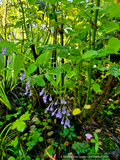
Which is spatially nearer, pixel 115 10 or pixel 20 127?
pixel 115 10

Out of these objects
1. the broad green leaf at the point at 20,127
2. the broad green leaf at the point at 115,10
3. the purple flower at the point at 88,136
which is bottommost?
the purple flower at the point at 88,136

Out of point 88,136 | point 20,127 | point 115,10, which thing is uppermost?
point 115,10

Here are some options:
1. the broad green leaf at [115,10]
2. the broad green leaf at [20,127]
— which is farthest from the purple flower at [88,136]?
the broad green leaf at [115,10]

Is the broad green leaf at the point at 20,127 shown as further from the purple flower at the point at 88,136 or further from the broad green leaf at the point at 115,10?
the broad green leaf at the point at 115,10

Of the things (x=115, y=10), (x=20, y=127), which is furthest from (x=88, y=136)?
(x=115, y=10)

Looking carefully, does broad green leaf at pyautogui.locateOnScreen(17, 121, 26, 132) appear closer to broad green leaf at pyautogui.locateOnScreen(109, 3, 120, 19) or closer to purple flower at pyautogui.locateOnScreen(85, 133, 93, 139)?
purple flower at pyautogui.locateOnScreen(85, 133, 93, 139)

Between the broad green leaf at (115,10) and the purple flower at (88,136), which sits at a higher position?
the broad green leaf at (115,10)

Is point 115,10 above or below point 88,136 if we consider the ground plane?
above

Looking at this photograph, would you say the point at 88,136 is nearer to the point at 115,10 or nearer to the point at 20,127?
the point at 20,127

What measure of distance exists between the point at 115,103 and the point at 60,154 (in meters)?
0.91

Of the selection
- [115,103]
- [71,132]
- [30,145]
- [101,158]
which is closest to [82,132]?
[71,132]

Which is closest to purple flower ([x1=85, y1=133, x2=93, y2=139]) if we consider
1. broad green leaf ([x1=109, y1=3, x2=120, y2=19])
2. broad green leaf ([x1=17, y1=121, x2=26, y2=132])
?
broad green leaf ([x1=17, y1=121, x2=26, y2=132])

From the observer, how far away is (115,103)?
134 cm

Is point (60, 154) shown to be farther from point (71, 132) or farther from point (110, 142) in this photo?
point (110, 142)
